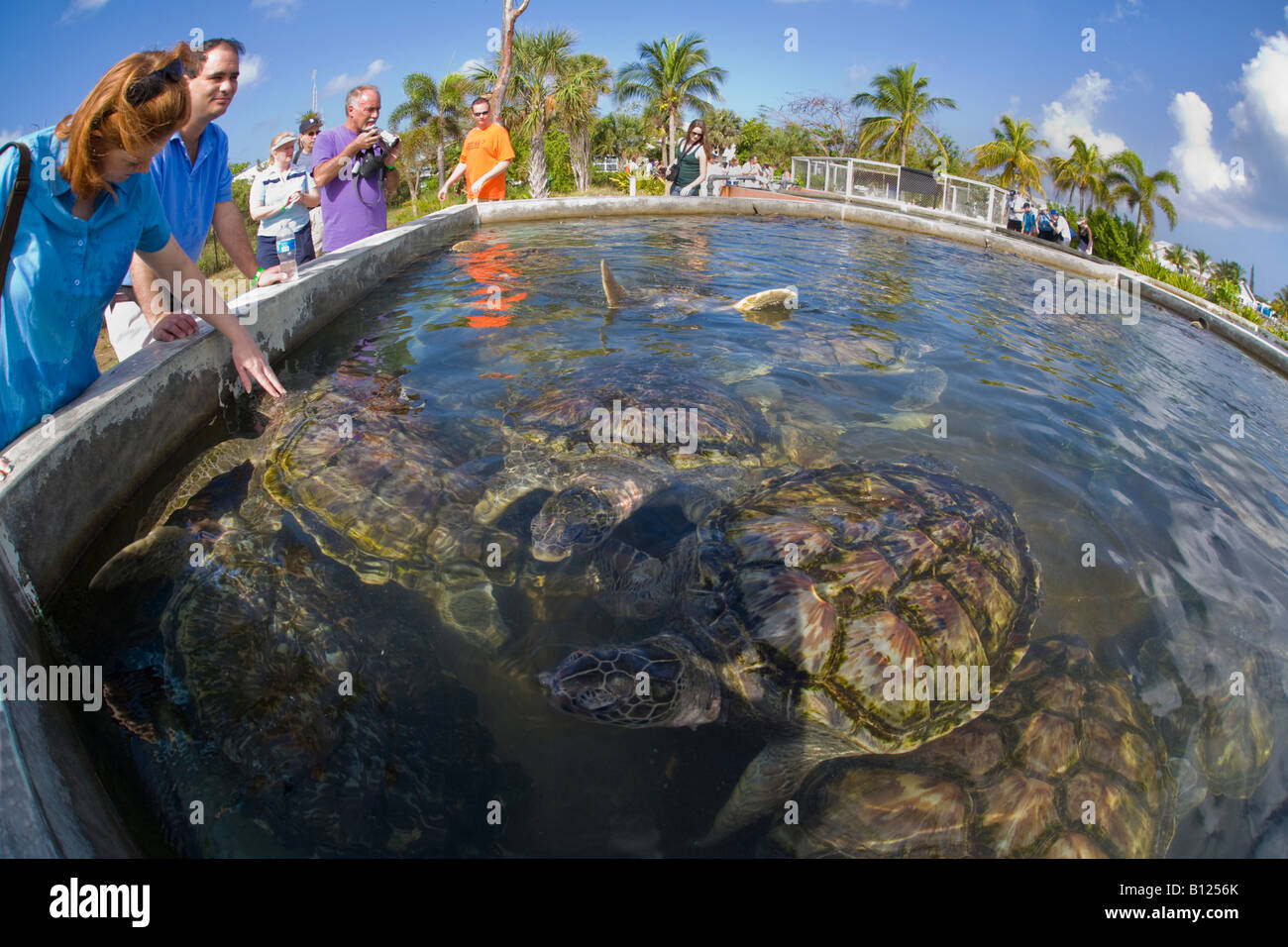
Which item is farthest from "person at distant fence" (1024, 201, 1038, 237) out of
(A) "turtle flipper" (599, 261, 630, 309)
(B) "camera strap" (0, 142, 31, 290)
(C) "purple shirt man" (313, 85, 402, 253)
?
(B) "camera strap" (0, 142, 31, 290)

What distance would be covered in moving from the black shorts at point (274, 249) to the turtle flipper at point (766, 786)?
5789 millimetres

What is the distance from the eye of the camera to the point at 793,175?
21531 mm

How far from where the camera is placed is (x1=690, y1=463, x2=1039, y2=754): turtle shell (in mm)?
2553

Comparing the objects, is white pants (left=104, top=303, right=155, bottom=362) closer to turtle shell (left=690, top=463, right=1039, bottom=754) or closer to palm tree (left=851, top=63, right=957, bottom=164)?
turtle shell (left=690, top=463, right=1039, bottom=754)

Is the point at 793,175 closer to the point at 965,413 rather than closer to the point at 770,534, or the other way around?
the point at 965,413

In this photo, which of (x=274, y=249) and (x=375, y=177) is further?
(x=375, y=177)

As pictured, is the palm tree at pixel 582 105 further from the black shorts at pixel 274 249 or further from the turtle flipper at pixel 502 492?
the turtle flipper at pixel 502 492

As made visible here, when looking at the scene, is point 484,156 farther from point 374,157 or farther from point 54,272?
point 54,272

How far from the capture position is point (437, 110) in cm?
4369

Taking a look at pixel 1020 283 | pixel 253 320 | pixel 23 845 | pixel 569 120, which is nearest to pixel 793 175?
pixel 569 120

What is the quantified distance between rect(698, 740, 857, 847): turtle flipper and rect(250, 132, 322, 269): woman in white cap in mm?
5789

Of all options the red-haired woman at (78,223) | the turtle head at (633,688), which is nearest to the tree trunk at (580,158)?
the red-haired woman at (78,223)

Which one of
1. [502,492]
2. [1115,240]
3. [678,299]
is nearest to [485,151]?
[678,299]

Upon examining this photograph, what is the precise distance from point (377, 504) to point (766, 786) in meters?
2.11
